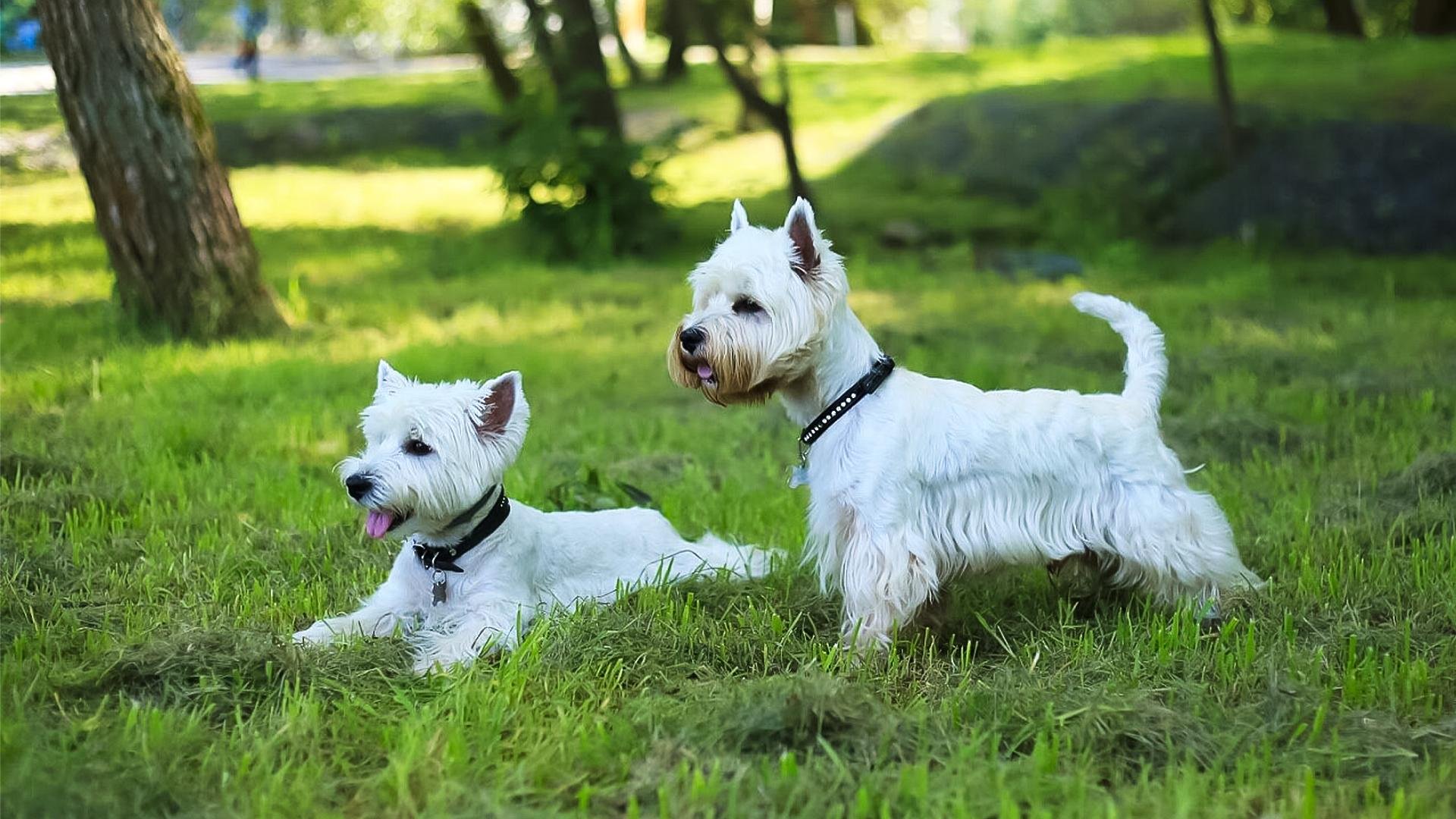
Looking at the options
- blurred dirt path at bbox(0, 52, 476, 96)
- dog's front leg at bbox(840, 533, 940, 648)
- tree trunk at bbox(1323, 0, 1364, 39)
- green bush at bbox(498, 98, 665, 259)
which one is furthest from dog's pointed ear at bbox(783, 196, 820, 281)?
tree trunk at bbox(1323, 0, 1364, 39)

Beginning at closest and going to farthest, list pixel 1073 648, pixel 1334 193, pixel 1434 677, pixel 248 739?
pixel 248 739 → pixel 1434 677 → pixel 1073 648 → pixel 1334 193

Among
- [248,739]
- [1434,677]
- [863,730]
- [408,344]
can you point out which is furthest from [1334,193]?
[248,739]

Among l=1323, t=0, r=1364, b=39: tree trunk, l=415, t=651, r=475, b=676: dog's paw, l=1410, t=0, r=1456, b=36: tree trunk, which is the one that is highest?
l=415, t=651, r=475, b=676: dog's paw

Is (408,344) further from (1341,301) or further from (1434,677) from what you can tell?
(1341,301)

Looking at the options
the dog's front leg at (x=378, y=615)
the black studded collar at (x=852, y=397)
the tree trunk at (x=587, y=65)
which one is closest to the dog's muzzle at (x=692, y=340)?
the black studded collar at (x=852, y=397)

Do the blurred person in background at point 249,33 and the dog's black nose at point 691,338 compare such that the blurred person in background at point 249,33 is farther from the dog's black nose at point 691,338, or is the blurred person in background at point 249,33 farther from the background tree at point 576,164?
the dog's black nose at point 691,338

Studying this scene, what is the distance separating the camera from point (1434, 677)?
4367 millimetres

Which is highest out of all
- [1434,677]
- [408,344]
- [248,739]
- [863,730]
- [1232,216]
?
[248,739]

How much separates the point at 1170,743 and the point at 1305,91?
1645 cm

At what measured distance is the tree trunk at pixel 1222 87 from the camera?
622 inches

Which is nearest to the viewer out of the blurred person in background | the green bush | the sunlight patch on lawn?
the sunlight patch on lawn

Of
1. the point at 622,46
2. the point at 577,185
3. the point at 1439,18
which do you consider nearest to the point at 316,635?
the point at 577,185

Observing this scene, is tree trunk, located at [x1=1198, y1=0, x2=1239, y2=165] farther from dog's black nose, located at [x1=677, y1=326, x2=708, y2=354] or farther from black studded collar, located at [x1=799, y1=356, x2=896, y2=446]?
dog's black nose, located at [x1=677, y1=326, x2=708, y2=354]

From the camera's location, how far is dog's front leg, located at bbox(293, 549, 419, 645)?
188 inches
